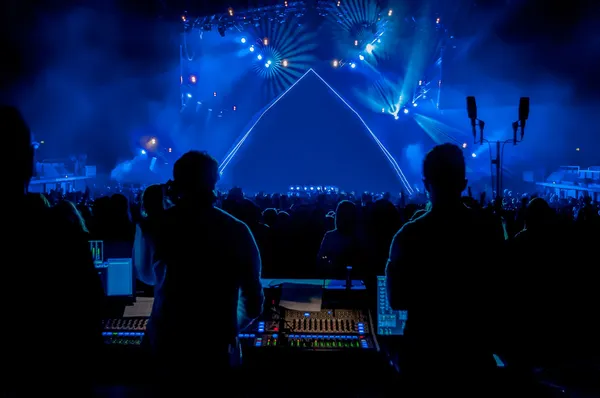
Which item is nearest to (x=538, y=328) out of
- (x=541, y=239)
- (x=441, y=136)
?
(x=541, y=239)

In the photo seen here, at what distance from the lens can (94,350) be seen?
1686mm

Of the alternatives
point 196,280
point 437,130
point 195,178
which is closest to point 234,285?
point 196,280

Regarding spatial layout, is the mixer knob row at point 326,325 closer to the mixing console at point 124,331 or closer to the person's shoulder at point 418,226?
the mixing console at point 124,331

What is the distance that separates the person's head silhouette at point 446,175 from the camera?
225 centimetres

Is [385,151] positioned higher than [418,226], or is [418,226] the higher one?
[385,151]

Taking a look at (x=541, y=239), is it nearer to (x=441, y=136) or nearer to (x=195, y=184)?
Result: (x=195, y=184)

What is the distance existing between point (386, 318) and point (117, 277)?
2095 millimetres

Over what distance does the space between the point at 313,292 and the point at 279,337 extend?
0.44 m

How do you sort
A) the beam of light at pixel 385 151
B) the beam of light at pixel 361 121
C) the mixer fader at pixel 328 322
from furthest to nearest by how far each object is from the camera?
the beam of light at pixel 361 121, the beam of light at pixel 385 151, the mixer fader at pixel 328 322

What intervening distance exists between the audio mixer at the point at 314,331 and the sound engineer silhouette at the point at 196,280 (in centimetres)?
81

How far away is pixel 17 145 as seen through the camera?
1.65 metres

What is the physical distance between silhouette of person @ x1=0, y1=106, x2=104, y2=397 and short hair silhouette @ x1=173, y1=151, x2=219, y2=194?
2.91ft

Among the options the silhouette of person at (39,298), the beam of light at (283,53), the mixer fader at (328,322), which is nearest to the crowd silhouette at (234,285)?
the silhouette of person at (39,298)

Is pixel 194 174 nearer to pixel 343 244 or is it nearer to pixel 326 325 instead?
pixel 326 325
